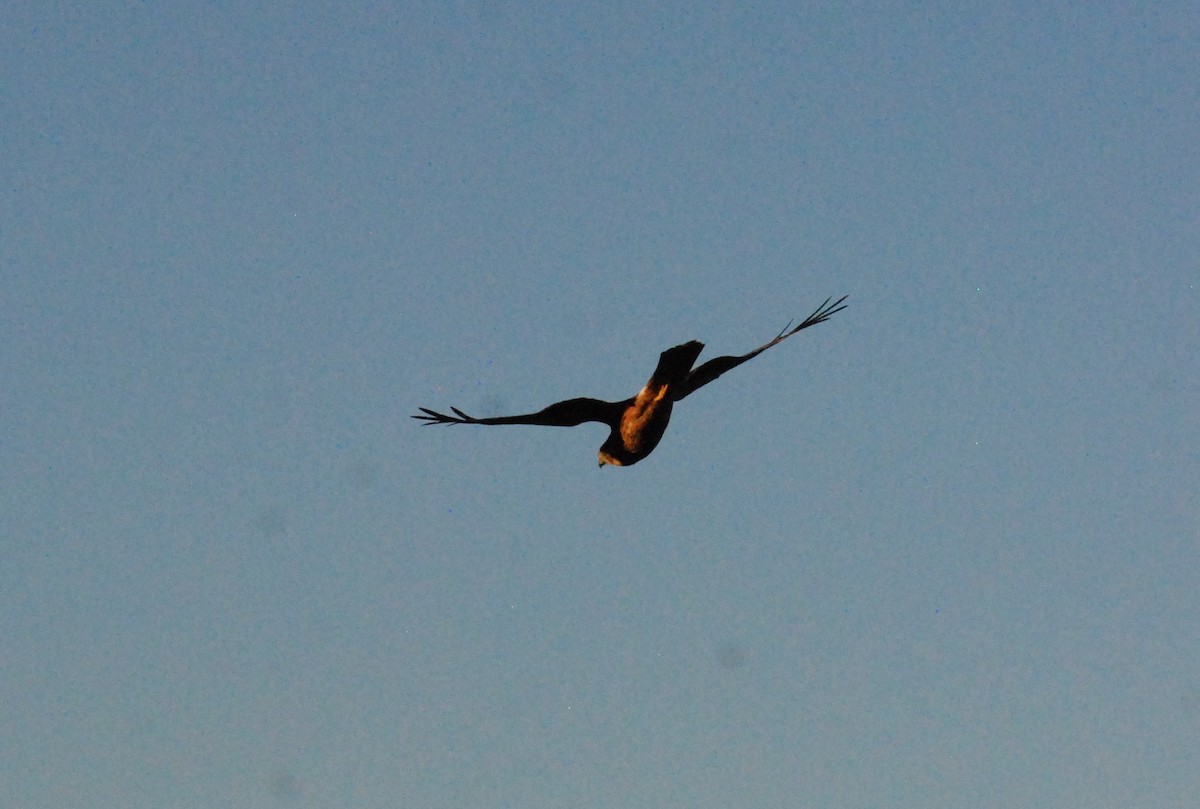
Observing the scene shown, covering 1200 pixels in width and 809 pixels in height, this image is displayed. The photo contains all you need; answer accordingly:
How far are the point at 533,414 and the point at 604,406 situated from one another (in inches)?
37.2

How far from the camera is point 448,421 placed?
26.9 metres

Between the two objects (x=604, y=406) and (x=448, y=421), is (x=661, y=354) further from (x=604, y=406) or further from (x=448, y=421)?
(x=448, y=421)

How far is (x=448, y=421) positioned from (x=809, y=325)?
4993 millimetres

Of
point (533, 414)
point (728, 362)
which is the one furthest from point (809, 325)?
point (533, 414)

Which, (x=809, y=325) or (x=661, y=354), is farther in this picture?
(x=809, y=325)

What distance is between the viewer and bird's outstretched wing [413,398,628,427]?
86.7ft

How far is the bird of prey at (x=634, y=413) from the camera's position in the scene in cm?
2605

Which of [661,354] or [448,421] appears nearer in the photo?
[661,354]

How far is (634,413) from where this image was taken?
1038 inches

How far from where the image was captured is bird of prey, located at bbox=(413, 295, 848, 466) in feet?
85.5

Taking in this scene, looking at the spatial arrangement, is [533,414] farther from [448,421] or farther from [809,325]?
[809,325]

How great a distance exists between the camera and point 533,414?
86.6 feet

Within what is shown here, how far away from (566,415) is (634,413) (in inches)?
37.1

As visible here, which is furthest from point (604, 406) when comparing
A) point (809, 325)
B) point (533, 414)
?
point (809, 325)
